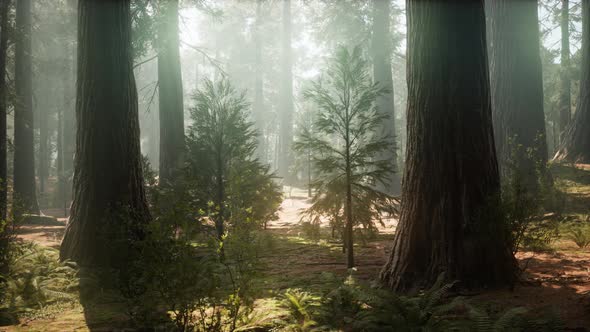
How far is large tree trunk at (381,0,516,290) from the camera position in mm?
4980

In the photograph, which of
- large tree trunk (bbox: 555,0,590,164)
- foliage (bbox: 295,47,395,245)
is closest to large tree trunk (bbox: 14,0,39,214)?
foliage (bbox: 295,47,395,245)

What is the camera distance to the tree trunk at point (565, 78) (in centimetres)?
2258

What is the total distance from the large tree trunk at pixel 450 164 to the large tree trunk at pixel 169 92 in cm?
824

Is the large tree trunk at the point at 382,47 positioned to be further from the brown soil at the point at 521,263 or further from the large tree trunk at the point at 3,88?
the large tree trunk at the point at 3,88

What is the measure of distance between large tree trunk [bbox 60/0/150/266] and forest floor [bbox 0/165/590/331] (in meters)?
1.86

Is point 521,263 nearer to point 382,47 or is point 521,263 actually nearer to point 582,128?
point 582,128

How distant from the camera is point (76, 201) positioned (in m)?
7.14

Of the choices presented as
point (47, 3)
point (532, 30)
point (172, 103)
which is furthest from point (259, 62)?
point (532, 30)

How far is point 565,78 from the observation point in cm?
2469

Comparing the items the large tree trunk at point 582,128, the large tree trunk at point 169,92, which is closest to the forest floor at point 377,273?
the large tree trunk at point 582,128

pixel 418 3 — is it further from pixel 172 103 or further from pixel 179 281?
pixel 172 103

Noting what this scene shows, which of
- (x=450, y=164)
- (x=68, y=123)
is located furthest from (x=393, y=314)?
(x=68, y=123)

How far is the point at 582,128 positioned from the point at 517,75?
3.56 metres

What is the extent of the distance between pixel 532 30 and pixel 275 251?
31.6 feet
